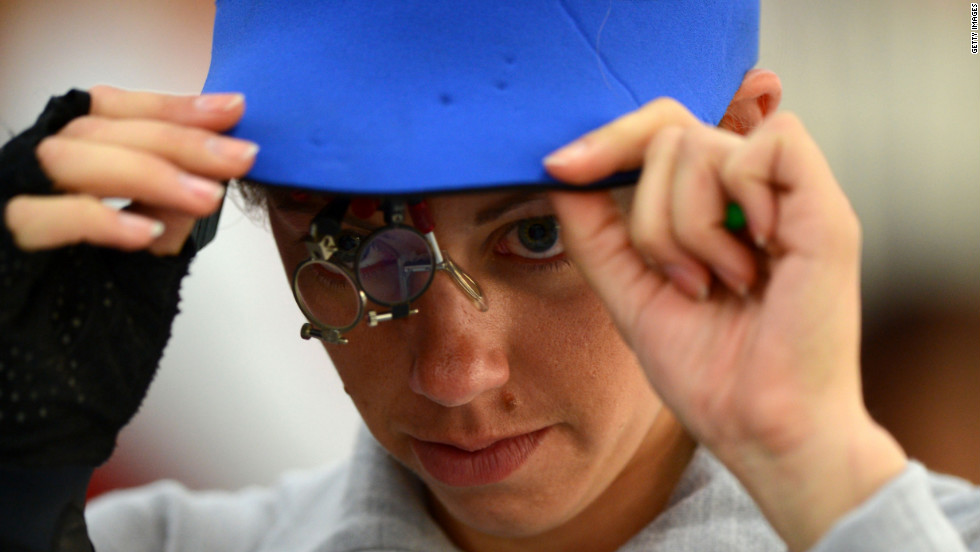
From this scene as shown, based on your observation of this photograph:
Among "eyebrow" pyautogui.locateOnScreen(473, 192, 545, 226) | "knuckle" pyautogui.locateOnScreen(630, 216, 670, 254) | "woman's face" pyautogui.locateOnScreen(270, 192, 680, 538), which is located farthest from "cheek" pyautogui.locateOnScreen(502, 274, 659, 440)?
"knuckle" pyautogui.locateOnScreen(630, 216, 670, 254)

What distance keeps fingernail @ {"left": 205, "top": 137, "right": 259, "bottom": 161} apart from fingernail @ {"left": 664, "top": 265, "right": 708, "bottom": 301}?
1.23ft

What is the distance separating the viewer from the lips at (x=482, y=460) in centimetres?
108

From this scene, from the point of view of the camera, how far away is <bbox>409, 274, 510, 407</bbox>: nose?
964 millimetres

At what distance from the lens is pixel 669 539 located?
118 centimetres

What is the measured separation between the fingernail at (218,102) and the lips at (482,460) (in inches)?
18.6

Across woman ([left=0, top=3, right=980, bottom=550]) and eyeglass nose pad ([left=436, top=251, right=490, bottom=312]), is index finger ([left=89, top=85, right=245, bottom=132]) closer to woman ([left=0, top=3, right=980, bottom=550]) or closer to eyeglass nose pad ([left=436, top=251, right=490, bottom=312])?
woman ([left=0, top=3, right=980, bottom=550])

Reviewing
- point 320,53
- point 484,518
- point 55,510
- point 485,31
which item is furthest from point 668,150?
point 55,510

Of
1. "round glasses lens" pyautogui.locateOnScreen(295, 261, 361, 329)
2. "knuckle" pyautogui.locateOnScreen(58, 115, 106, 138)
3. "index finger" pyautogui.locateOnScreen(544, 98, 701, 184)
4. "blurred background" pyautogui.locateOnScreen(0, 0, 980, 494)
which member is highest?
"knuckle" pyautogui.locateOnScreen(58, 115, 106, 138)

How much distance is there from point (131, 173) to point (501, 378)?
0.43 metres

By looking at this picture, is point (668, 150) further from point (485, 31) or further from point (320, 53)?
point (320, 53)

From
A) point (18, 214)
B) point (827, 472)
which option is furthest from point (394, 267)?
point (827, 472)

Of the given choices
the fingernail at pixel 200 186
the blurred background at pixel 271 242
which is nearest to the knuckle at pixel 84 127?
the fingernail at pixel 200 186

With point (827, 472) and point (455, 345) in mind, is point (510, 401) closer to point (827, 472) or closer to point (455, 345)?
point (455, 345)

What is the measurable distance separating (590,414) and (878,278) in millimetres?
2033
